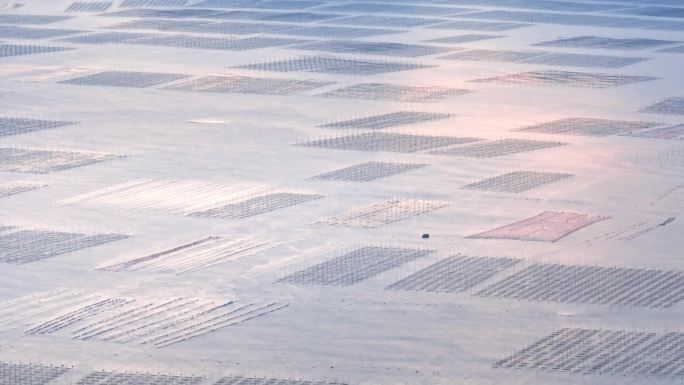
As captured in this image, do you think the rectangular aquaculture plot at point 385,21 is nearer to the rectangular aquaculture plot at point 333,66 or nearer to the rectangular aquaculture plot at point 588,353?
the rectangular aquaculture plot at point 333,66

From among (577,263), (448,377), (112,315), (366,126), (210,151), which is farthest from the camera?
(366,126)

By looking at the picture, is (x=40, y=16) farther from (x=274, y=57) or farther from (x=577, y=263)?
(x=577, y=263)

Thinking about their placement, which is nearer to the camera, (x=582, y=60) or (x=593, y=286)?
(x=593, y=286)

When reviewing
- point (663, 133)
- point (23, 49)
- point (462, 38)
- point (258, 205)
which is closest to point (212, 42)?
point (23, 49)

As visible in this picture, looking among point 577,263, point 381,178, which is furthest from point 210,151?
point 577,263

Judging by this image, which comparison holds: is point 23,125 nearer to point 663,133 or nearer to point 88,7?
point 663,133

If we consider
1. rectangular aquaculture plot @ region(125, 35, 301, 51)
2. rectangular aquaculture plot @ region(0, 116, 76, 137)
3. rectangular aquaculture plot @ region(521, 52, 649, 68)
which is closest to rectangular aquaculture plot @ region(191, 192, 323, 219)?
rectangular aquaculture plot @ region(0, 116, 76, 137)
